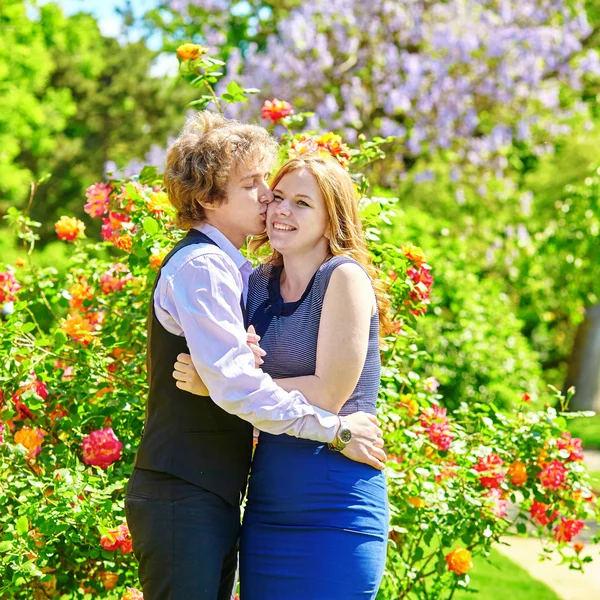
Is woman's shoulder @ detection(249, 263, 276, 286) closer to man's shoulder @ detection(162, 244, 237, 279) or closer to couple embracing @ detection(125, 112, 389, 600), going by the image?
couple embracing @ detection(125, 112, 389, 600)

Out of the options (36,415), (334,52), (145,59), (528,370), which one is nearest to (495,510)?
(36,415)

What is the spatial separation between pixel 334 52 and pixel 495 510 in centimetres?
1010

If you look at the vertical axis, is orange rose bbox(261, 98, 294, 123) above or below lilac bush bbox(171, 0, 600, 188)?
below

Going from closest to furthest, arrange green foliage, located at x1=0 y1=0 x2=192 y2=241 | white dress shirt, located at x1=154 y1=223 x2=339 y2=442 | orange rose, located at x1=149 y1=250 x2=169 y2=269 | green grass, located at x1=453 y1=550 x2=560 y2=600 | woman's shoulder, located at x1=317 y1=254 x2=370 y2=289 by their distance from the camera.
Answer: white dress shirt, located at x1=154 y1=223 x2=339 y2=442
woman's shoulder, located at x1=317 y1=254 x2=370 y2=289
orange rose, located at x1=149 y1=250 x2=169 y2=269
green grass, located at x1=453 y1=550 x2=560 y2=600
green foliage, located at x1=0 y1=0 x2=192 y2=241

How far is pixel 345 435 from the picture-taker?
96.8 inches

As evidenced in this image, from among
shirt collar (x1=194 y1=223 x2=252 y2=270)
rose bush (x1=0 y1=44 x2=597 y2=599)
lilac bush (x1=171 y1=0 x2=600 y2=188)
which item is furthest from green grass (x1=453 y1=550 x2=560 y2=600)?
lilac bush (x1=171 y1=0 x2=600 y2=188)

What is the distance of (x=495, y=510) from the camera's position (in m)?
3.53

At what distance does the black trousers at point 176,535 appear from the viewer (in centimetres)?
236

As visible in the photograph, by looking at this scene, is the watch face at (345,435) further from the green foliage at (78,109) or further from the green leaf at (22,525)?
the green foliage at (78,109)

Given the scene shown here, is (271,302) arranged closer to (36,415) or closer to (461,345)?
(36,415)

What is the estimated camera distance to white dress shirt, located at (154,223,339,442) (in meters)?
2.29

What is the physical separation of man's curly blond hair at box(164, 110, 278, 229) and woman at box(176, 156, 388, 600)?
16cm

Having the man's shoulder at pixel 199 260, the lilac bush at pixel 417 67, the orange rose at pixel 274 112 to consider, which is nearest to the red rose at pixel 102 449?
the man's shoulder at pixel 199 260

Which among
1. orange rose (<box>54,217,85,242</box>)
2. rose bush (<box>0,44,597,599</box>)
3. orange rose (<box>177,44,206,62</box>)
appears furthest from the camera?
orange rose (<box>54,217,85,242</box>)
